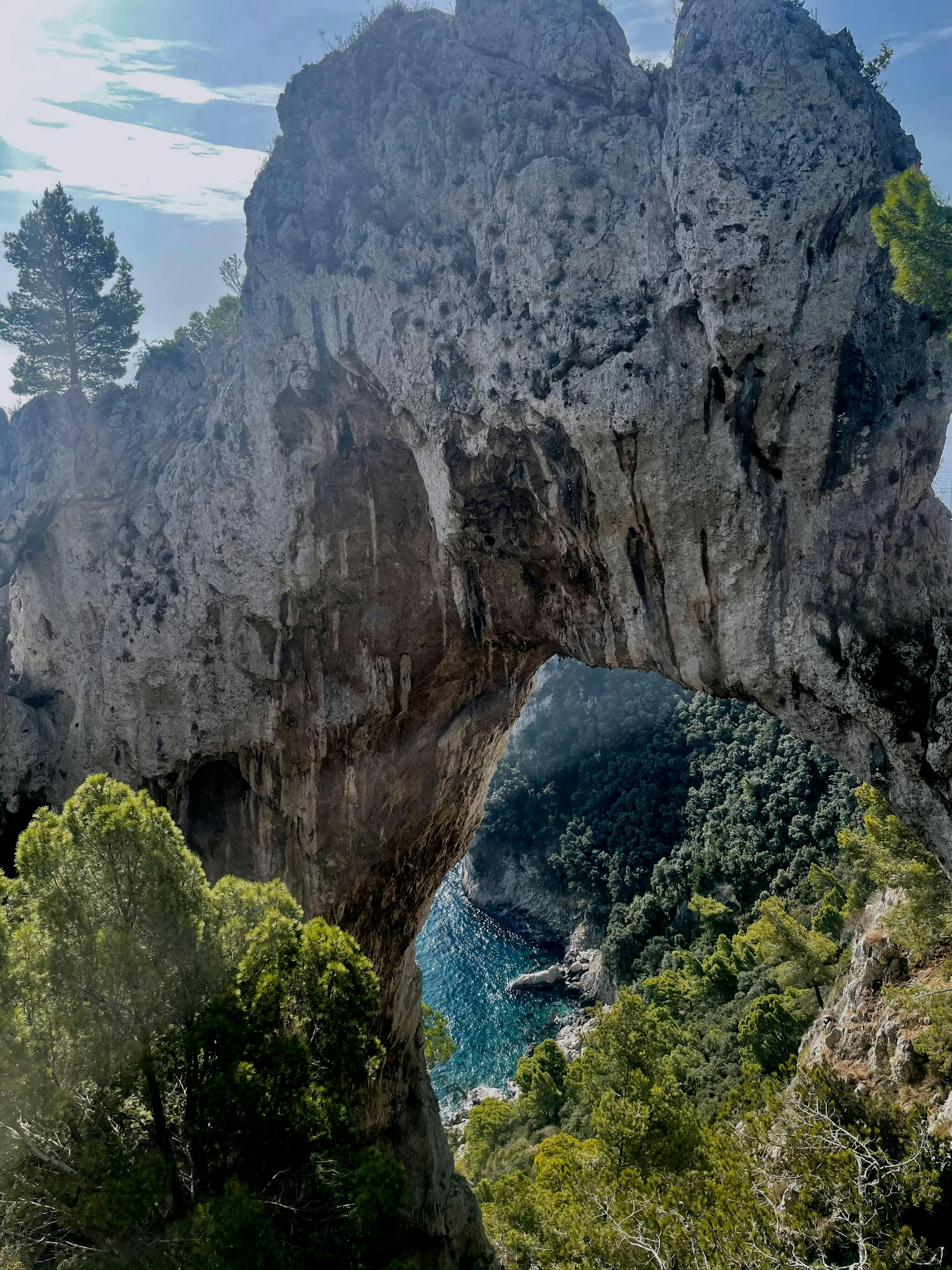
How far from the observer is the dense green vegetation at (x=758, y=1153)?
9.09m

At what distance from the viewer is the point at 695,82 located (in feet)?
37.6

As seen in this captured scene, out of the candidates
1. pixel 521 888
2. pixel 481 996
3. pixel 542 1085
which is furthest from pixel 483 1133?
pixel 521 888

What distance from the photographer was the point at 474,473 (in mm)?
14102

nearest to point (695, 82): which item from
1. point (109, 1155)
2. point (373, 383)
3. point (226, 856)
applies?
point (373, 383)

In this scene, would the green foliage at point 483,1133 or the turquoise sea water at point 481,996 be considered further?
the turquoise sea water at point 481,996

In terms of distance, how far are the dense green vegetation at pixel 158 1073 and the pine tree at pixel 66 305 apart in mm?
17531

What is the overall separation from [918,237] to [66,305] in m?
20.6

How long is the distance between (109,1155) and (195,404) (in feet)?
52.5

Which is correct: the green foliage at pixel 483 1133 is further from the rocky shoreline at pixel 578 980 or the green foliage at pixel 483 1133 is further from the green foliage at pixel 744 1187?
the green foliage at pixel 744 1187

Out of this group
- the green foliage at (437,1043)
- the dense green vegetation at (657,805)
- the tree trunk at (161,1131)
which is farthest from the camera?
the dense green vegetation at (657,805)

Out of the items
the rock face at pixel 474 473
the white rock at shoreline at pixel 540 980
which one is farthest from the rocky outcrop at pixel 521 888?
the rock face at pixel 474 473

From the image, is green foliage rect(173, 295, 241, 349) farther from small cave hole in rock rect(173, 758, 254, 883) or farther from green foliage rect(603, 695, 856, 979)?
green foliage rect(603, 695, 856, 979)

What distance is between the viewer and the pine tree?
19.7m

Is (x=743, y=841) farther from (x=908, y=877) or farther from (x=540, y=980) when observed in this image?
(x=908, y=877)
